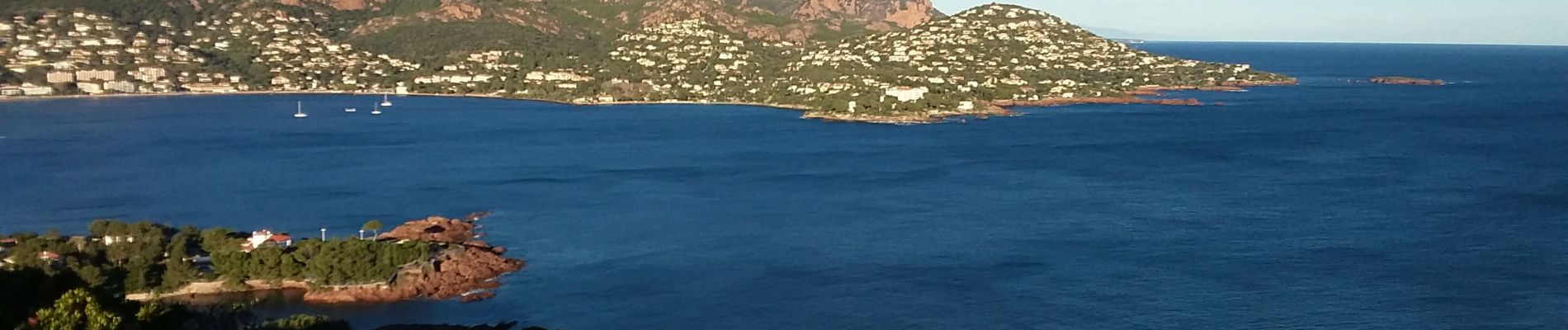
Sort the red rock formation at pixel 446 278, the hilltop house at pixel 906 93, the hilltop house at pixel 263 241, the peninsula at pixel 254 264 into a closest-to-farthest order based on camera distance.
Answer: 1. the peninsula at pixel 254 264
2. the red rock formation at pixel 446 278
3. the hilltop house at pixel 263 241
4. the hilltop house at pixel 906 93

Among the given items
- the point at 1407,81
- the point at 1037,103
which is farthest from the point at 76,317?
the point at 1407,81

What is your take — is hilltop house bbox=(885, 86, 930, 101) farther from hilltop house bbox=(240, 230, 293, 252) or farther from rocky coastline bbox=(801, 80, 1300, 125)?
hilltop house bbox=(240, 230, 293, 252)

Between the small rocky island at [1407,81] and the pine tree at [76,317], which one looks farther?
the small rocky island at [1407,81]

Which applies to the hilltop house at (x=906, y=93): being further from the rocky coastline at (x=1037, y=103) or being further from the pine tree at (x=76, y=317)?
the pine tree at (x=76, y=317)

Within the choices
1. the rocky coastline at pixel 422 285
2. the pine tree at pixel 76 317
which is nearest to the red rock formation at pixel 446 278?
the rocky coastline at pixel 422 285

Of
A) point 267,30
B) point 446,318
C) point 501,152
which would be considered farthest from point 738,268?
point 267,30

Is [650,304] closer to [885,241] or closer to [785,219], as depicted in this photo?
[885,241]
